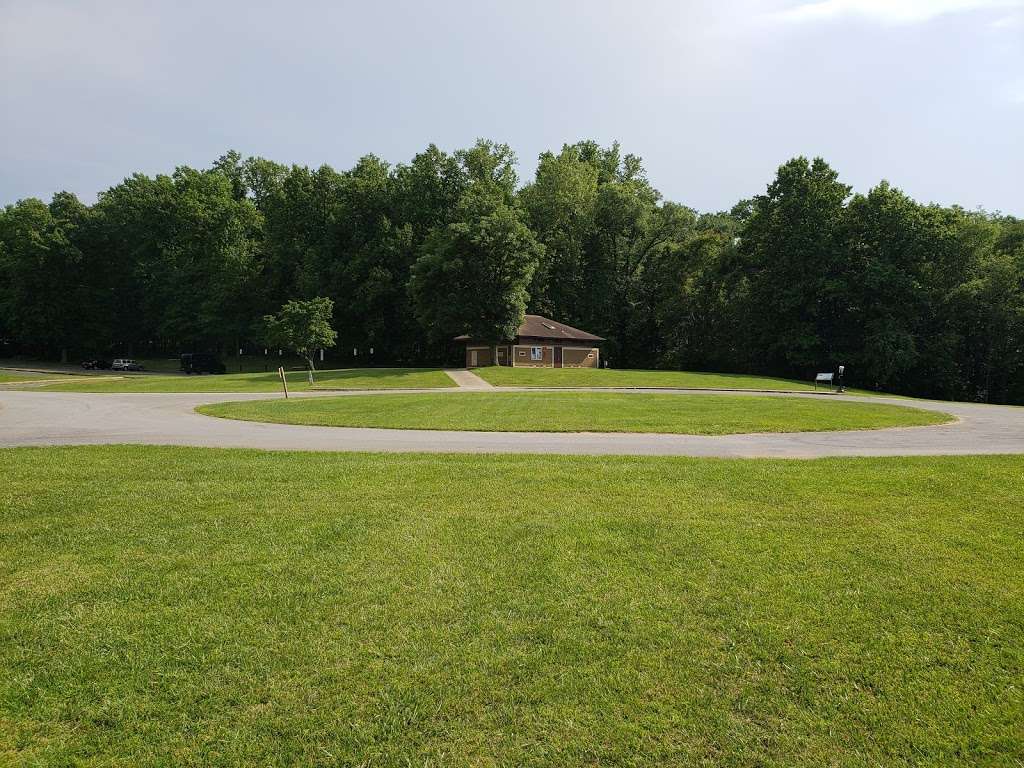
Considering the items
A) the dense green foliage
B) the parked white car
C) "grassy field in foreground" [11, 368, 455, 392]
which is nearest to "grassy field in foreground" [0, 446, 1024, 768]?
"grassy field in foreground" [11, 368, 455, 392]

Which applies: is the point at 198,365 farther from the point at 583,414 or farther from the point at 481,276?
the point at 583,414

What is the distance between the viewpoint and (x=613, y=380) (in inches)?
1526

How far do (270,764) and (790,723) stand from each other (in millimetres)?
2908

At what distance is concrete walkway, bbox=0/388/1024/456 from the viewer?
39.4ft

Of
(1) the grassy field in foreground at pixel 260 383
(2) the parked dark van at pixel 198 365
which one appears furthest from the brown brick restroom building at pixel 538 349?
(2) the parked dark van at pixel 198 365

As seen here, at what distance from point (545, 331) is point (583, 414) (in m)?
35.5

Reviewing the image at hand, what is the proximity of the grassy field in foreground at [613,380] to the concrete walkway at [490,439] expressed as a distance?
62.7 ft

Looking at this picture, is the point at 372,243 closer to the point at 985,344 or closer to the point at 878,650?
the point at 985,344

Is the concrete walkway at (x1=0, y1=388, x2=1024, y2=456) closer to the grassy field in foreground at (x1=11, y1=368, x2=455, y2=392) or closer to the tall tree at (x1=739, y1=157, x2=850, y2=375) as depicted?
the grassy field in foreground at (x1=11, y1=368, x2=455, y2=392)

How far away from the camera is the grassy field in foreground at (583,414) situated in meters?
16.1

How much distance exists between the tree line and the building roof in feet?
13.9

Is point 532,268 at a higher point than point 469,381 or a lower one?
higher

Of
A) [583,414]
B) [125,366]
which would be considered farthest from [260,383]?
[125,366]

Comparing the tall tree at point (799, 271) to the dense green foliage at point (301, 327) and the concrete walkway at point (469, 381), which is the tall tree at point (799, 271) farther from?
the dense green foliage at point (301, 327)
